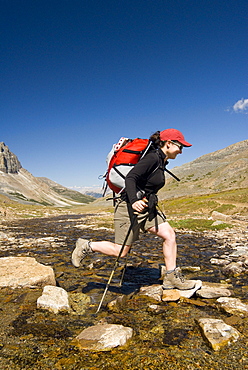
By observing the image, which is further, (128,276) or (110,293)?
(128,276)

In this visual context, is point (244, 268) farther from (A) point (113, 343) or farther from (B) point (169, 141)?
(A) point (113, 343)

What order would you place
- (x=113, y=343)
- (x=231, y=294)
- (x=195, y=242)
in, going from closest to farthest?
1. (x=113, y=343)
2. (x=231, y=294)
3. (x=195, y=242)

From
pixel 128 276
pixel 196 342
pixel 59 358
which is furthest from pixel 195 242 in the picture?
pixel 59 358

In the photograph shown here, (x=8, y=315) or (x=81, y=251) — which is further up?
(x=81, y=251)

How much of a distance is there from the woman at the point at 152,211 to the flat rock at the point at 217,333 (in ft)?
5.67

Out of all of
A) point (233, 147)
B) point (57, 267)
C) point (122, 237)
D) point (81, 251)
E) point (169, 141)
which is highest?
point (233, 147)

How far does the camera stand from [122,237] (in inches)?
237

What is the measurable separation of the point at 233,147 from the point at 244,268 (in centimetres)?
14694

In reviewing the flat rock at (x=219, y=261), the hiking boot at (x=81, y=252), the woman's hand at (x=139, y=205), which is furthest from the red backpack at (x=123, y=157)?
the flat rock at (x=219, y=261)

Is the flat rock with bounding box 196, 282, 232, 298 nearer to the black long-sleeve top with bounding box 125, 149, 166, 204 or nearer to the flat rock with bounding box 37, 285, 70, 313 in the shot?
the black long-sleeve top with bounding box 125, 149, 166, 204

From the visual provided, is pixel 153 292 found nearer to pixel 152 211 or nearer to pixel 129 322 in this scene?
pixel 129 322

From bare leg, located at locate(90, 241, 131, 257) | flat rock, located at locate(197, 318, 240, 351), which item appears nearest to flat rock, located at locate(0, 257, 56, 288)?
bare leg, located at locate(90, 241, 131, 257)

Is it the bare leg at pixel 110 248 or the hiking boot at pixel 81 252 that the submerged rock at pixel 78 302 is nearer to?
the hiking boot at pixel 81 252

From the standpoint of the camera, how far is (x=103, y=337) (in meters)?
3.75
